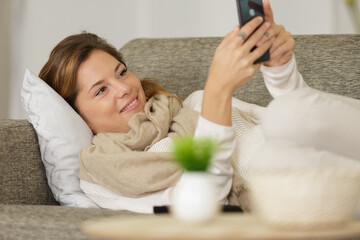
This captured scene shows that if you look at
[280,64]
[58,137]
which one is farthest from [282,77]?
[58,137]

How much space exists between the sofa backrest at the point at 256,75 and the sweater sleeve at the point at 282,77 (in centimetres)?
25

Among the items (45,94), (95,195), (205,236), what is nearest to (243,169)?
(95,195)

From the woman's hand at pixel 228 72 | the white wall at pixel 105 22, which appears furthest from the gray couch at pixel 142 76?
the white wall at pixel 105 22

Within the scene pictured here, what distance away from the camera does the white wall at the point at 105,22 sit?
316cm

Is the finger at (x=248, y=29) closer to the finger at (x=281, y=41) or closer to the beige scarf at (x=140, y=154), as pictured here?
the finger at (x=281, y=41)

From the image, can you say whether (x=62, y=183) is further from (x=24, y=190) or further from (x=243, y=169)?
(x=243, y=169)

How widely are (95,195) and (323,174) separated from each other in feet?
2.91

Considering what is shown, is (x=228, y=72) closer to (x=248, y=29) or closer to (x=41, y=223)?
(x=248, y=29)

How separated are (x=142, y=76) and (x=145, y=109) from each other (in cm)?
45

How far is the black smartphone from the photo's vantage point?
1324 millimetres

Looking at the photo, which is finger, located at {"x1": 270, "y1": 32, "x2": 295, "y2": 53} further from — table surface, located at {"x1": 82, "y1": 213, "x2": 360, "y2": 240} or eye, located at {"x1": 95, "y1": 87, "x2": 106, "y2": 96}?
table surface, located at {"x1": 82, "y1": 213, "x2": 360, "y2": 240}

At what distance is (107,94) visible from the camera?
1743mm

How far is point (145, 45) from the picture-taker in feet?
7.27

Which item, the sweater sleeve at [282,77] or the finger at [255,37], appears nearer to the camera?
the finger at [255,37]
